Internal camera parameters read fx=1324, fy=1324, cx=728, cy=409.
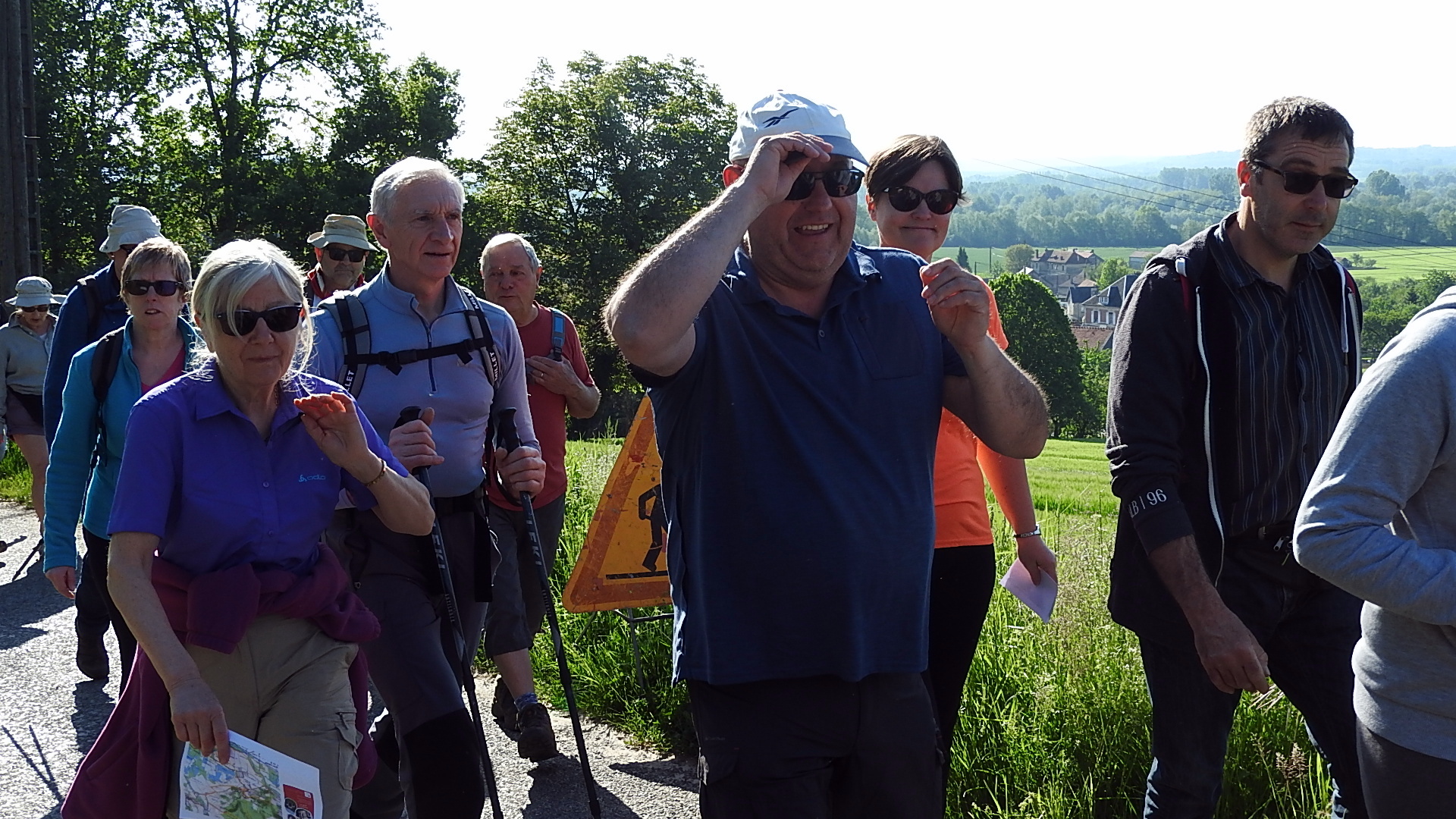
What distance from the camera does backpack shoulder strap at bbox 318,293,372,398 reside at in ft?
13.4

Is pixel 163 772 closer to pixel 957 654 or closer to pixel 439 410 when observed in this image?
pixel 439 410

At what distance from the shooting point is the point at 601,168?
52.7m

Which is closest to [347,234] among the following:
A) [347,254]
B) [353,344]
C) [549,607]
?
[347,254]

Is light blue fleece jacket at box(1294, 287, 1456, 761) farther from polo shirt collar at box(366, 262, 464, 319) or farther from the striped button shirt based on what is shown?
polo shirt collar at box(366, 262, 464, 319)

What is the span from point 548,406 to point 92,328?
2.12 metres

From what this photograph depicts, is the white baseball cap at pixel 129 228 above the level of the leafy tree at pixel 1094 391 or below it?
above

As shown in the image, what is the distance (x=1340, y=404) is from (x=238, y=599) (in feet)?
9.10

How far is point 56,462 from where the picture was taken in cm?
454

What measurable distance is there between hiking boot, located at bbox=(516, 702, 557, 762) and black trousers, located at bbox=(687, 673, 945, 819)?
101 inches

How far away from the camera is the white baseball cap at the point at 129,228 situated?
667 centimetres

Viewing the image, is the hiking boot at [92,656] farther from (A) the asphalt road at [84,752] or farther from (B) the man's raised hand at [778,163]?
(B) the man's raised hand at [778,163]

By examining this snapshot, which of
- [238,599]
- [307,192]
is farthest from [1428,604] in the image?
[307,192]

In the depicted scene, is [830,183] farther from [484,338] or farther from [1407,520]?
[484,338]

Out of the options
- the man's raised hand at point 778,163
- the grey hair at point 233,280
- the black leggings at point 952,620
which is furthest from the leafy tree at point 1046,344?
the man's raised hand at point 778,163
